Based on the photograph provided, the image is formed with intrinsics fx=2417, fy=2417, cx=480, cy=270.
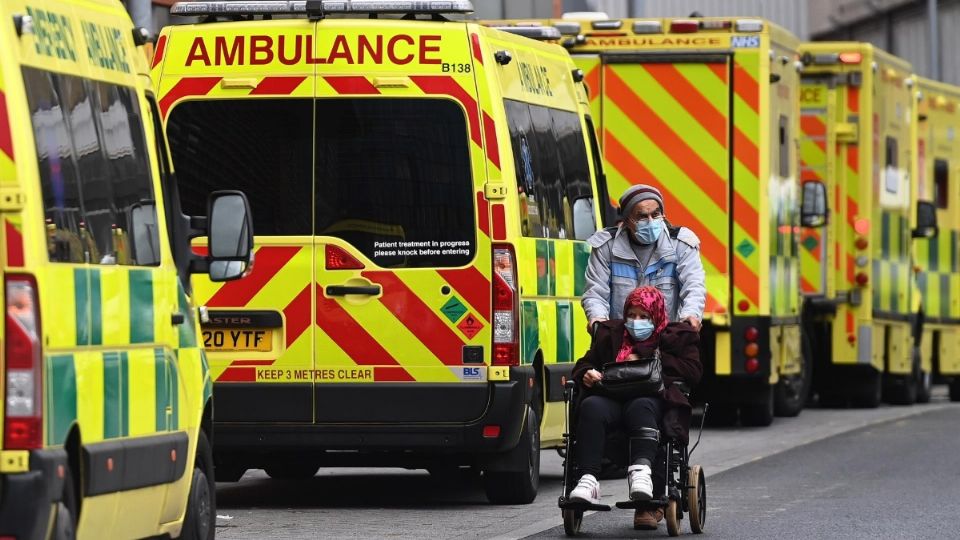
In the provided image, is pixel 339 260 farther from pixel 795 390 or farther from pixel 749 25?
pixel 795 390

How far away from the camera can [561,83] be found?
1387 centimetres

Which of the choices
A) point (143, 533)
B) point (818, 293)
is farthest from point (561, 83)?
point (818, 293)

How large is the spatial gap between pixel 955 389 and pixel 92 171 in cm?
2073

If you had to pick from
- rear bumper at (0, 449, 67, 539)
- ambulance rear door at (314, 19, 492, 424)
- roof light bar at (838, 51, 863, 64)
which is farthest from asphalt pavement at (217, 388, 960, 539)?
roof light bar at (838, 51, 863, 64)

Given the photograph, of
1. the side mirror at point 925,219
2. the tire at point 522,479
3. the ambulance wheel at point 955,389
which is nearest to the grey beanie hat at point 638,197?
the tire at point 522,479

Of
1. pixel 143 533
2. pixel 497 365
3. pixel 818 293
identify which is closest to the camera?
pixel 143 533

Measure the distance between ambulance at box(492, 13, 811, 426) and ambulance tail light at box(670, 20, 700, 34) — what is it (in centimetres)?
1

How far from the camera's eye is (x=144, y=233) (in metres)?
8.23

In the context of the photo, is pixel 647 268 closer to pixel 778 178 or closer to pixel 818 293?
pixel 778 178

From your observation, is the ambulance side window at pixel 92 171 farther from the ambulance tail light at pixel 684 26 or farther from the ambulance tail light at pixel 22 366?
the ambulance tail light at pixel 684 26

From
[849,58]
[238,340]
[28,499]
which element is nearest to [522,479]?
[238,340]

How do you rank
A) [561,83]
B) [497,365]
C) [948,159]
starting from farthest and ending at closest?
1. [948,159]
2. [561,83]
3. [497,365]

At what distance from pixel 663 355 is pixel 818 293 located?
40.1 feet

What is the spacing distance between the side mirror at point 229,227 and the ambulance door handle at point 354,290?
10.6ft
